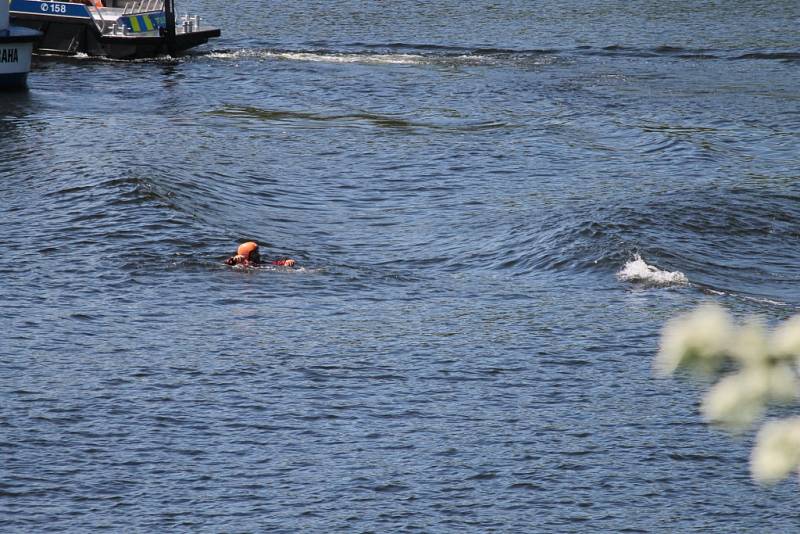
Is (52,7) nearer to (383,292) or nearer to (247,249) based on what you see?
(247,249)

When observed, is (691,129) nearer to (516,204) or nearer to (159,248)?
(516,204)

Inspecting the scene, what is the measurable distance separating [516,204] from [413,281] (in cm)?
654

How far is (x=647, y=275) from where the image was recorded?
21531 millimetres

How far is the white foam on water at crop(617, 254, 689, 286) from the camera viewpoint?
21125 mm

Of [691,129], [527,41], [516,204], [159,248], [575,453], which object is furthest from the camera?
[527,41]

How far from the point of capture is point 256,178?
30312 millimetres

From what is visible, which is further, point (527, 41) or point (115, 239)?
point (527, 41)

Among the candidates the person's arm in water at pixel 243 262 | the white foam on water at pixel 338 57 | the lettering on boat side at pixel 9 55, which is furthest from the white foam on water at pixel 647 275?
the white foam on water at pixel 338 57

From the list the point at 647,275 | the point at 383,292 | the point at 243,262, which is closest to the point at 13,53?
the point at 243,262

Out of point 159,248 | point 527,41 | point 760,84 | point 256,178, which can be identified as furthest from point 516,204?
point 527,41

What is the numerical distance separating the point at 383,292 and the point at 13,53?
2453cm

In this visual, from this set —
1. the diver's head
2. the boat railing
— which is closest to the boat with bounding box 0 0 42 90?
the boat railing

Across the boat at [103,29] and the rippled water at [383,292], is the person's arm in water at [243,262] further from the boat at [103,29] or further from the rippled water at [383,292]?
the boat at [103,29]

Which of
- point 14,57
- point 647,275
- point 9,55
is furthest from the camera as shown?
point 14,57
